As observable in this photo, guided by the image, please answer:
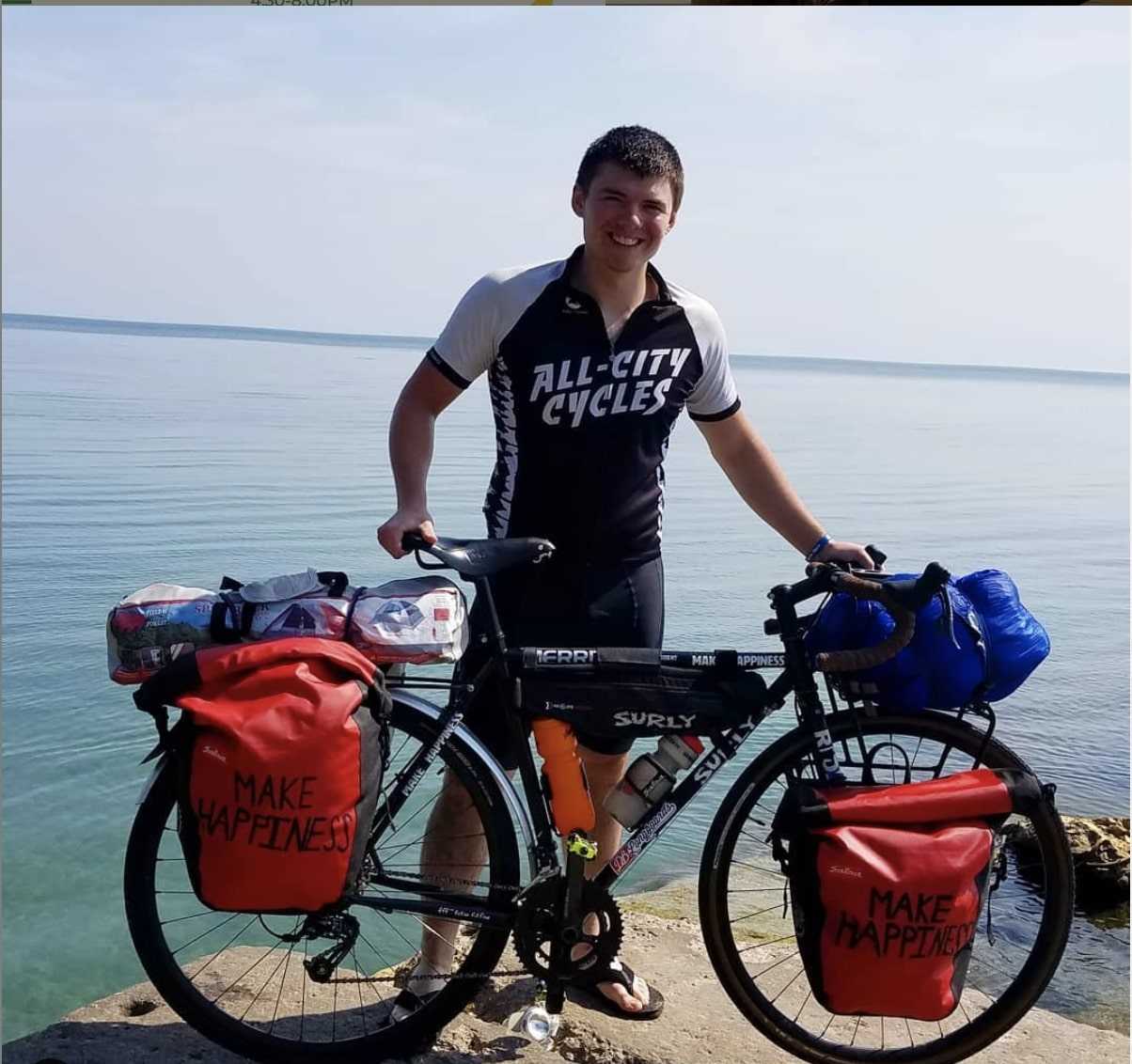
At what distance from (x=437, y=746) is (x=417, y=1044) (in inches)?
30.8

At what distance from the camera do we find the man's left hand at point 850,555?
3.04 m

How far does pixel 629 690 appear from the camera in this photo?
9.50 feet

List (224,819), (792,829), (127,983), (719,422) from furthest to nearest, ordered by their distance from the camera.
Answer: (127,983) → (719,422) → (792,829) → (224,819)

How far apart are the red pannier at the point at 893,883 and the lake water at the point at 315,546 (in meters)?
1.31

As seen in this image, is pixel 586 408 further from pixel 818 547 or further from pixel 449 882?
pixel 449 882

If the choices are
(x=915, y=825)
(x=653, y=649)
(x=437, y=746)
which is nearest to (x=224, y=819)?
(x=437, y=746)

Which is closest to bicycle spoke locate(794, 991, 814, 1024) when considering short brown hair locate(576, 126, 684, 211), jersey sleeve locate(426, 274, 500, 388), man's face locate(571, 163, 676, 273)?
jersey sleeve locate(426, 274, 500, 388)

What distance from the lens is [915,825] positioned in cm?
279

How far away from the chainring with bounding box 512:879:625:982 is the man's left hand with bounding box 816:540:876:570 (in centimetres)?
100

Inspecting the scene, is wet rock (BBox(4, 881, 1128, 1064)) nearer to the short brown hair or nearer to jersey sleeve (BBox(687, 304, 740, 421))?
jersey sleeve (BBox(687, 304, 740, 421))

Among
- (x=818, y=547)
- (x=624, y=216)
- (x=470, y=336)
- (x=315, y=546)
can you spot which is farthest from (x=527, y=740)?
(x=315, y=546)

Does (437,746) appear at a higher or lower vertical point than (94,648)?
higher

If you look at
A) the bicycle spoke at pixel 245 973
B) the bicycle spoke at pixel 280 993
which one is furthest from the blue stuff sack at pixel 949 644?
the bicycle spoke at pixel 245 973

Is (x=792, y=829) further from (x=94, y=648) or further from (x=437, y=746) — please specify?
(x=94, y=648)
